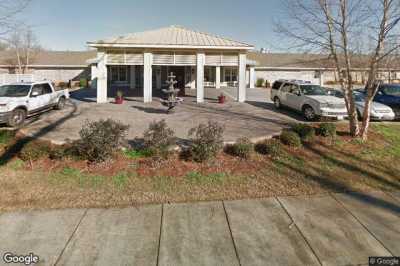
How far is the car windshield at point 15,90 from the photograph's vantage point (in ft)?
38.0

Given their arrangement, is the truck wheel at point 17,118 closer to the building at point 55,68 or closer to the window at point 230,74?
the building at point 55,68

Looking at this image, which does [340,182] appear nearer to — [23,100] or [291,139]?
[291,139]

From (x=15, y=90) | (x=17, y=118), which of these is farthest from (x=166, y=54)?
(x=17, y=118)

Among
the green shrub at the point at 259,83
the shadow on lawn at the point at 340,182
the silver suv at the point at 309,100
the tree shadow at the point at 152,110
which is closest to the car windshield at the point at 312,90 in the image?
the silver suv at the point at 309,100

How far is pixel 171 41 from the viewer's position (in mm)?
17625

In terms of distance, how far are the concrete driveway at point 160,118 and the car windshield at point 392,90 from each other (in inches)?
250

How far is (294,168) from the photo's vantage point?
6.97 metres

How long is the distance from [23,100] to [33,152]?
5.63m

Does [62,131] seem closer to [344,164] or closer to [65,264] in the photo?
[65,264]

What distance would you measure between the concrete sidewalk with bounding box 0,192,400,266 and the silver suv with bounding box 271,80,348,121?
7346 mm

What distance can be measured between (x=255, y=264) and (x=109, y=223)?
2479 mm

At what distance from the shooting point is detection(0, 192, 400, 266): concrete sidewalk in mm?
3725

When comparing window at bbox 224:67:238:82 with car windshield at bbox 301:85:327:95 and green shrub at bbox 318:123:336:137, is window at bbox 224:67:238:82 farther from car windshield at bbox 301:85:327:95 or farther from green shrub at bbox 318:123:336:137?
green shrub at bbox 318:123:336:137

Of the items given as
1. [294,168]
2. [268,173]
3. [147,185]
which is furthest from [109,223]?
[294,168]
